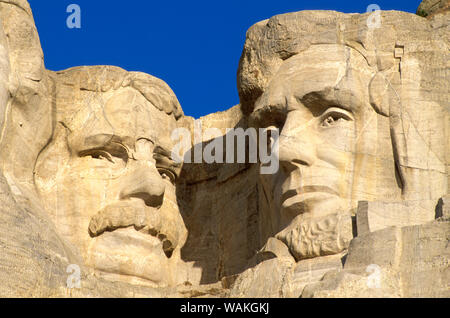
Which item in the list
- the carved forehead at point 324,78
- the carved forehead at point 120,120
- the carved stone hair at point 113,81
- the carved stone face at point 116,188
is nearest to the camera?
the carved forehead at point 324,78

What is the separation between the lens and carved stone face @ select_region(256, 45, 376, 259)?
16359 mm

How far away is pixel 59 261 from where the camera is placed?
15719 millimetres

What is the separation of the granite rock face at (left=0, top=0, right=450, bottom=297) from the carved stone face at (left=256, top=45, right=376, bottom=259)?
19 millimetres

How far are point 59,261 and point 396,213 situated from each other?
3.38 meters

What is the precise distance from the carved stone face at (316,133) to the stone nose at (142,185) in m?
1.36

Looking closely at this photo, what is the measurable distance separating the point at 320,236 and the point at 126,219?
8.48ft

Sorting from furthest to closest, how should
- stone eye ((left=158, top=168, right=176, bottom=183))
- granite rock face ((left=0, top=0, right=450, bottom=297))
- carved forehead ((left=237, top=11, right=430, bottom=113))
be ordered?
stone eye ((left=158, top=168, right=176, bottom=183)) < carved forehead ((left=237, top=11, right=430, bottom=113)) < granite rock face ((left=0, top=0, right=450, bottom=297))

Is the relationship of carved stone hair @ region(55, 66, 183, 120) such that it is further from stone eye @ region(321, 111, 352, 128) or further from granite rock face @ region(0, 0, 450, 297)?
stone eye @ region(321, 111, 352, 128)

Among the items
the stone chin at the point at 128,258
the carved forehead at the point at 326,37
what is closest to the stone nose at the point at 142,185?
the stone chin at the point at 128,258

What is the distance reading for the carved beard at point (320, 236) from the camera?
618 inches

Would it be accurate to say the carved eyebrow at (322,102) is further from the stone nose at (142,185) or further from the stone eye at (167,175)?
the stone eye at (167,175)

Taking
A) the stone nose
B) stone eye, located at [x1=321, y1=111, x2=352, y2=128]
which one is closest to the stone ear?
stone eye, located at [x1=321, y1=111, x2=352, y2=128]

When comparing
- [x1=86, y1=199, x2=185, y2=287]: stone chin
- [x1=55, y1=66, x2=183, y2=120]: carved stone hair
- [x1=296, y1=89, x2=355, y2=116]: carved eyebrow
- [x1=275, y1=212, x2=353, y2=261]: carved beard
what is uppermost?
[x1=55, y1=66, x2=183, y2=120]: carved stone hair
